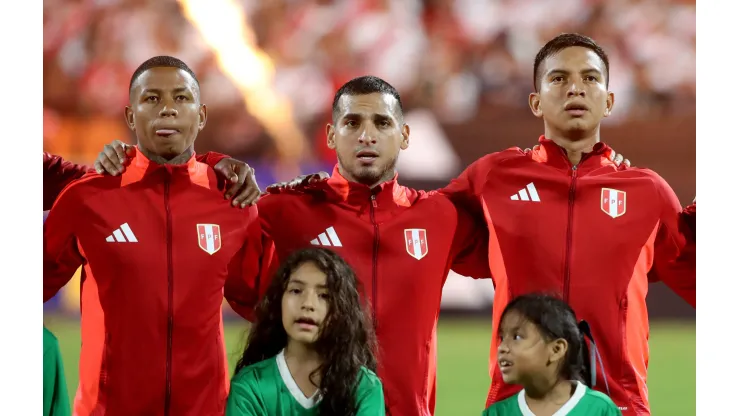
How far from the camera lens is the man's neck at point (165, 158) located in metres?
3.48

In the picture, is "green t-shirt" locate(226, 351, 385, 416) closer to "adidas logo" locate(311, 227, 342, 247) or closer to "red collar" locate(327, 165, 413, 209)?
"adidas logo" locate(311, 227, 342, 247)

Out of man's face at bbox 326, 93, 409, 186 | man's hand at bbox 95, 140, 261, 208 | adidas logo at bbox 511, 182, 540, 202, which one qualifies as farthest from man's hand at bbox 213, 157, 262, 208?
adidas logo at bbox 511, 182, 540, 202

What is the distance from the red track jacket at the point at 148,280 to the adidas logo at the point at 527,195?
0.93 meters

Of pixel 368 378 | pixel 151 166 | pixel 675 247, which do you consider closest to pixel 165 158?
pixel 151 166

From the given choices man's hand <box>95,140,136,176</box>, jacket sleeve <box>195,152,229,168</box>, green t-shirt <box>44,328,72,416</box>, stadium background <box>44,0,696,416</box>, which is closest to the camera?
green t-shirt <box>44,328,72,416</box>

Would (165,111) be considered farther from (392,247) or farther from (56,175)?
(392,247)

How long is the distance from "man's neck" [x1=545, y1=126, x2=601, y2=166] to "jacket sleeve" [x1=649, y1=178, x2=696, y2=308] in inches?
10.8

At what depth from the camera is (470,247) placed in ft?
12.1

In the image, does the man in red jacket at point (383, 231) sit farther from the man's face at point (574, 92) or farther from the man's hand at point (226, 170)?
the man's face at point (574, 92)

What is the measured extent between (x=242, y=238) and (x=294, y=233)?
18 cm

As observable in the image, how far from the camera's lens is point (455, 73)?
10.4 metres

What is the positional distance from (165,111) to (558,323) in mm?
1452

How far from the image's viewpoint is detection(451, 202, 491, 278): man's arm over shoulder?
3648mm
